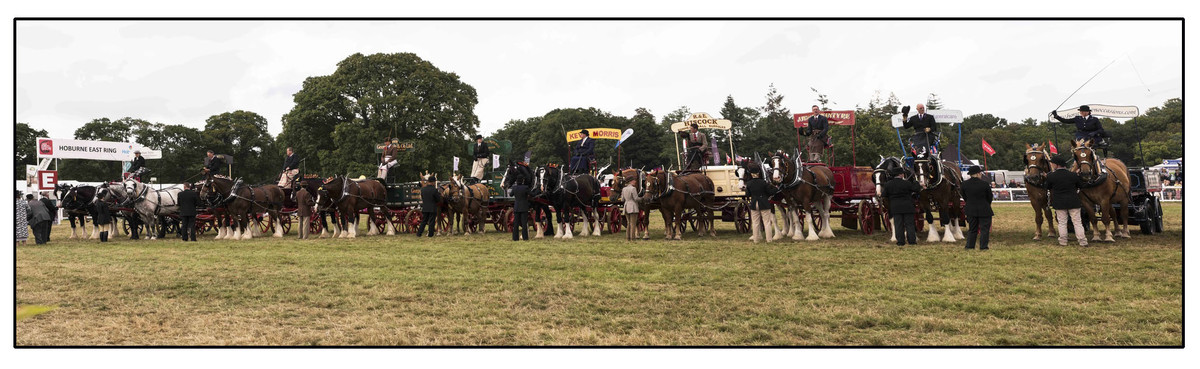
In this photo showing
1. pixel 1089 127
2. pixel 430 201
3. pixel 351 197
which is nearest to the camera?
pixel 1089 127

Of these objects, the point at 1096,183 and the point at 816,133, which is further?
the point at 816,133

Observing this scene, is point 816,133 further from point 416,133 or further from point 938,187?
point 416,133

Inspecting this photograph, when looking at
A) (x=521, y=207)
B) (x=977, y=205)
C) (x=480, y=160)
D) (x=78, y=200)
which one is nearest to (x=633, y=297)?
(x=977, y=205)

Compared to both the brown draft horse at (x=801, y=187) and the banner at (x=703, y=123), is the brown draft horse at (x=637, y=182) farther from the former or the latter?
the banner at (x=703, y=123)

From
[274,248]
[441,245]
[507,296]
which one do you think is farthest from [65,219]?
[507,296]

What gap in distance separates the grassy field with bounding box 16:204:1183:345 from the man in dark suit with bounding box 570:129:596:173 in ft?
20.4

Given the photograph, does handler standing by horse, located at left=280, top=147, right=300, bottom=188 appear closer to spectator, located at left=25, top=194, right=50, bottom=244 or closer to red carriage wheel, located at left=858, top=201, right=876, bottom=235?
spectator, located at left=25, top=194, right=50, bottom=244

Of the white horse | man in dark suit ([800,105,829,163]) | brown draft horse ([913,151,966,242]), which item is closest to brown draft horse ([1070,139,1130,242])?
brown draft horse ([913,151,966,242])

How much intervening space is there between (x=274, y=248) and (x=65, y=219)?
26.8 meters

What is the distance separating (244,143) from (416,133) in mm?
21372

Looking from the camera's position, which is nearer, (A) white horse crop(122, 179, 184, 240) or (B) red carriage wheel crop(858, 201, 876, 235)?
(B) red carriage wheel crop(858, 201, 876, 235)

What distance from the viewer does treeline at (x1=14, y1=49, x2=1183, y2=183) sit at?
124ft

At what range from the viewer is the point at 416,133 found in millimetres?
38594

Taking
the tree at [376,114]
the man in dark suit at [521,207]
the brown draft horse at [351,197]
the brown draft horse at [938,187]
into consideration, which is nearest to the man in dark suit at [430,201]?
the brown draft horse at [351,197]
